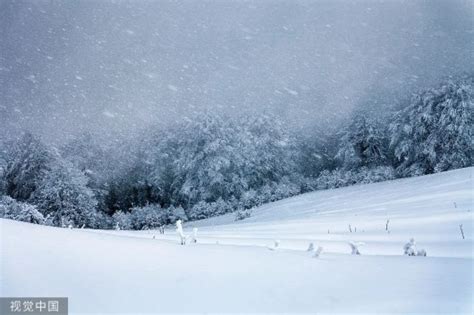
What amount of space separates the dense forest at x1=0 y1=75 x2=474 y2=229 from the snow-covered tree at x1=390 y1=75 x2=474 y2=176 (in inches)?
2.2

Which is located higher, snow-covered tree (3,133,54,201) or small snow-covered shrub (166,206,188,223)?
snow-covered tree (3,133,54,201)

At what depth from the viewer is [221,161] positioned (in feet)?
93.4

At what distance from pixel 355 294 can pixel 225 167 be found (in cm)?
2636

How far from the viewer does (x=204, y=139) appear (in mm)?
29562

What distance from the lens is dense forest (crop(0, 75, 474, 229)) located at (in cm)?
2261

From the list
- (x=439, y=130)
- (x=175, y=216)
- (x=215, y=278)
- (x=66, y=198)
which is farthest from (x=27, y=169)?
(x=215, y=278)

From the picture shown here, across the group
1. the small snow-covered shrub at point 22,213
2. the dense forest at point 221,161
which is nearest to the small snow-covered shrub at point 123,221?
the dense forest at point 221,161

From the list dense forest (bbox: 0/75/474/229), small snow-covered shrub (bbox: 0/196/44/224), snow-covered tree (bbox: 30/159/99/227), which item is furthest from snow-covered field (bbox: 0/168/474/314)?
snow-covered tree (bbox: 30/159/99/227)

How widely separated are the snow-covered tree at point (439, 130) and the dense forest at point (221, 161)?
0.06 metres

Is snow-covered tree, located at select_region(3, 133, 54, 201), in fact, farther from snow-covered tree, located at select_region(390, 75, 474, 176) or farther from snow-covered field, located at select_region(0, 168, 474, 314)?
snow-covered field, located at select_region(0, 168, 474, 314)

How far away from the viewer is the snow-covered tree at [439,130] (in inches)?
889

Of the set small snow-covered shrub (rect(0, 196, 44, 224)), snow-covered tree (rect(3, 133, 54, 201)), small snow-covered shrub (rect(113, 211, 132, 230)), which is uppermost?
snow-covered tree (rect(3, 133, 54, 201))

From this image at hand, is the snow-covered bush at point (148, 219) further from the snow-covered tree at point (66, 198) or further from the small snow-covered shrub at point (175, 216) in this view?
the snow-covered tree at point (66, 198)

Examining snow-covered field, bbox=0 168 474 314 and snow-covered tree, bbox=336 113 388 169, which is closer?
snow-covered field, bbox=0 168 474 314
